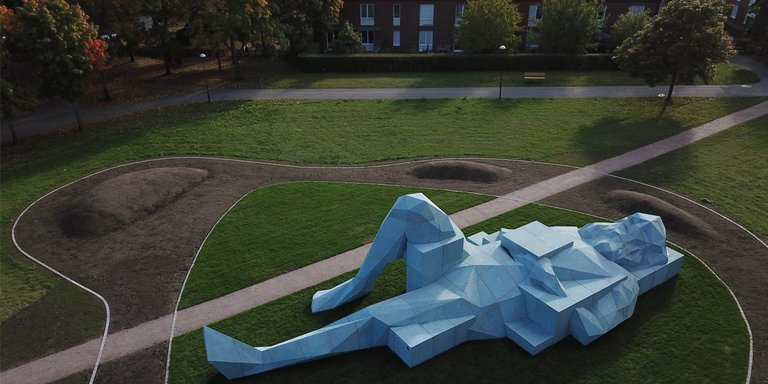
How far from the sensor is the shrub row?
54812 millimetres

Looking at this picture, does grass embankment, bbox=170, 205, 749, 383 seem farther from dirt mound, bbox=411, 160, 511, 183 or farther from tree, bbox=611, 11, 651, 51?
tree, bbox=611, 11, 651, 51

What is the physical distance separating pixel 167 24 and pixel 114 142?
753 inches

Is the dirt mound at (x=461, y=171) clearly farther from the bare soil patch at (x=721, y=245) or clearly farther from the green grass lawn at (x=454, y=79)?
the green grass lawn at (x=454, y=79)

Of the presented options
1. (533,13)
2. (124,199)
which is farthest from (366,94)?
(533,13)

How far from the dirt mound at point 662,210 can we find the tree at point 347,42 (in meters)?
36.9

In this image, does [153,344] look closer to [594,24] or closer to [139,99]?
[139,99]

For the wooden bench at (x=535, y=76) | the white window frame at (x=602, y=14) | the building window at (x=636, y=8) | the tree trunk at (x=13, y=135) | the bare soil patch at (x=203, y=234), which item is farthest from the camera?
the white window frame at (x=602, y=14)

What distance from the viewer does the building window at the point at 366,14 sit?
64812mm

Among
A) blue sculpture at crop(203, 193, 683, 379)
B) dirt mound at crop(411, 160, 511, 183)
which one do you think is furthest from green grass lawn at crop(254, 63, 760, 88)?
blue sculpture at crop(203, 193, 683, 379)

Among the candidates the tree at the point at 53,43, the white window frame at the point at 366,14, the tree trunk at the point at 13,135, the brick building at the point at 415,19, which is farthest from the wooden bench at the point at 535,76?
the tree trunk at the point at 13,135

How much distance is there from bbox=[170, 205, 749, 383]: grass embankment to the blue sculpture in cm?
47

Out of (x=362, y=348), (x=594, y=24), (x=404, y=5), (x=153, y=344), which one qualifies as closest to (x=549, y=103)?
(x=594, y=24)

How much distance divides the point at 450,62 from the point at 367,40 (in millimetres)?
15224

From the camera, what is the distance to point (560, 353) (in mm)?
19094
